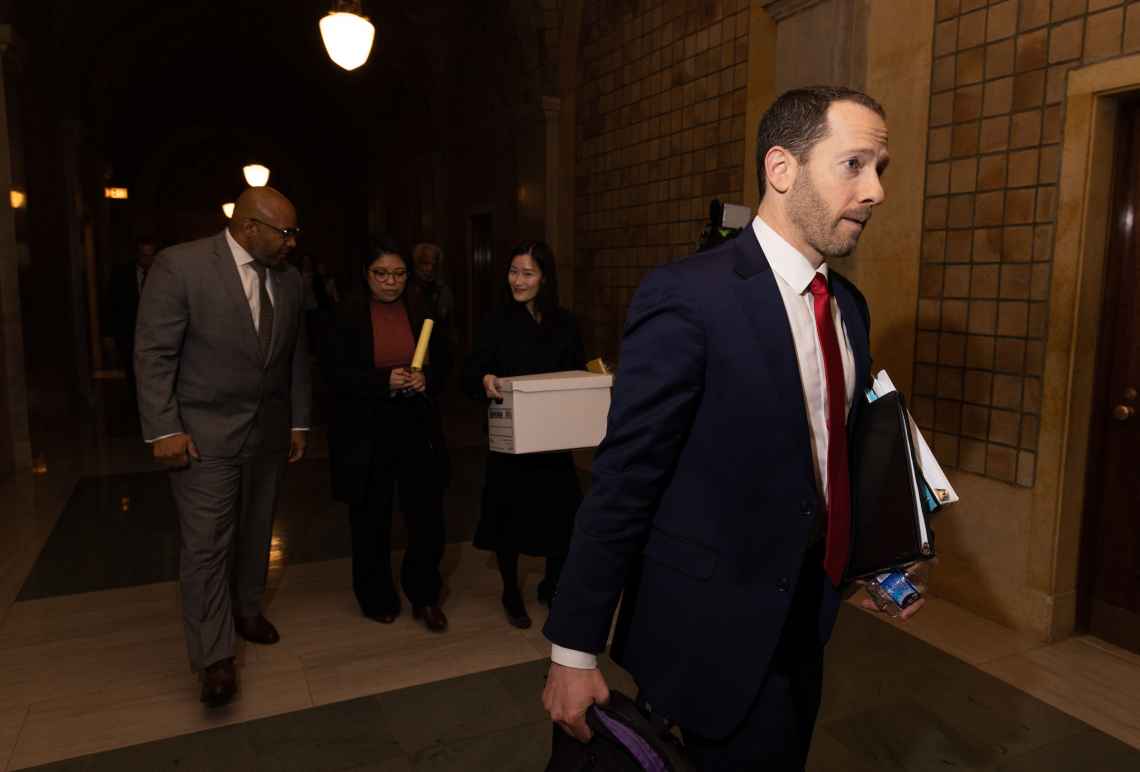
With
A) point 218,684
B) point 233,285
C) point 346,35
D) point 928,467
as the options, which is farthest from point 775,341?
point 346,35

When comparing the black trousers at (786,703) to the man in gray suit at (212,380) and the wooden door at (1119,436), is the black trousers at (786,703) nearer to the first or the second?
the man in gray suit at (212,380)

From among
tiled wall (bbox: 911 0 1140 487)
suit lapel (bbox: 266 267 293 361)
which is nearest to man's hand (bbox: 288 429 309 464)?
suit lapel (bbox: 266 267 293 361)

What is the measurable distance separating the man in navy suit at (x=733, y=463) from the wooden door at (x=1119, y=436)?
2507 millimetres

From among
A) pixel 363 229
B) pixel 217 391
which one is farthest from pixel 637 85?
pixel 363 229

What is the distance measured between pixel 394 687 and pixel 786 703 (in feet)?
6.26

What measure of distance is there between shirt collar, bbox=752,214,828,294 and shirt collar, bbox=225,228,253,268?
6.84 ft

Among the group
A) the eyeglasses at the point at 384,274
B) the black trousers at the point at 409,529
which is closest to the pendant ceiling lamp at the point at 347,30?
the eyeglasses at the point at 384,274

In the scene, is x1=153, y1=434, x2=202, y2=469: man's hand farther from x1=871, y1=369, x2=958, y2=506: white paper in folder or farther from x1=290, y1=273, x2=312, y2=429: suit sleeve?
x1=871, y1=369, x2=958, y2=506: white paper in folder

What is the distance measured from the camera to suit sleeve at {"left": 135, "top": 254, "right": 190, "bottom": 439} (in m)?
2.65

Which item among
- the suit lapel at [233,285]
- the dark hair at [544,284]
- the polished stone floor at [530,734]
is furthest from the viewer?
the dark hair at [544,284]

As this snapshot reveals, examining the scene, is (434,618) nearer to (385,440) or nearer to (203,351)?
(385,440)

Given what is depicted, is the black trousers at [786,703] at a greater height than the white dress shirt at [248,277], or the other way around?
the white dress shirt at [248,277]

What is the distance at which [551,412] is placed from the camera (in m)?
2.90

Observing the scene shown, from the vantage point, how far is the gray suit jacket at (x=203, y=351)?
2658 mm
